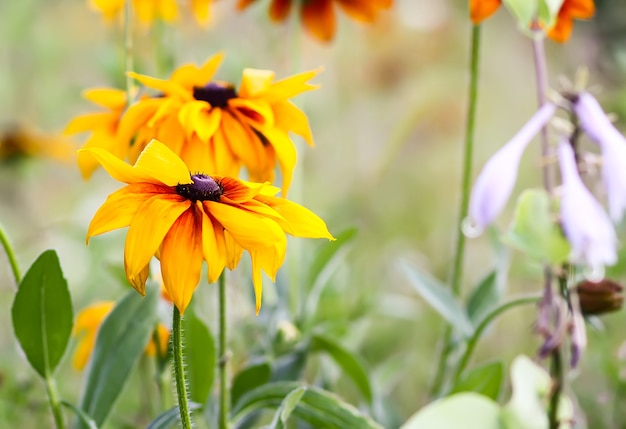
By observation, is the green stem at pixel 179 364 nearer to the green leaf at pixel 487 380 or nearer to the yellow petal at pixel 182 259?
the yellow petal at pixel 182 259

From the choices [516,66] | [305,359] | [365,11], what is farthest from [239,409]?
[516,66]

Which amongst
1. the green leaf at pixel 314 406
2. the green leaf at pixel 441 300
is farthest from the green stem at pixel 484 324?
the green leaf at pixel 314 406

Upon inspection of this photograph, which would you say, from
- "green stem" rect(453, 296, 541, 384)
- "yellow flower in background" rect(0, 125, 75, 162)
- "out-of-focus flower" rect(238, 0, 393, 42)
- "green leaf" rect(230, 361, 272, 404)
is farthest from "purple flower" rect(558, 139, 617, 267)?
"yellow flower in background" rect(0, 125, 75, 162)

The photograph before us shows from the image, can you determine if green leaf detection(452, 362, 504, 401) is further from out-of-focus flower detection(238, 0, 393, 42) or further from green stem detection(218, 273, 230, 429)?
out-of-focus flower detection(238, 0, 393, 42)

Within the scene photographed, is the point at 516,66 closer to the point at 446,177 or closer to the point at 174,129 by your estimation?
the point at 446,177

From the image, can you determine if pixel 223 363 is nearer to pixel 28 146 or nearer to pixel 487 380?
pixel 487 380

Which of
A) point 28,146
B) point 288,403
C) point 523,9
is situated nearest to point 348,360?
point 288,403
